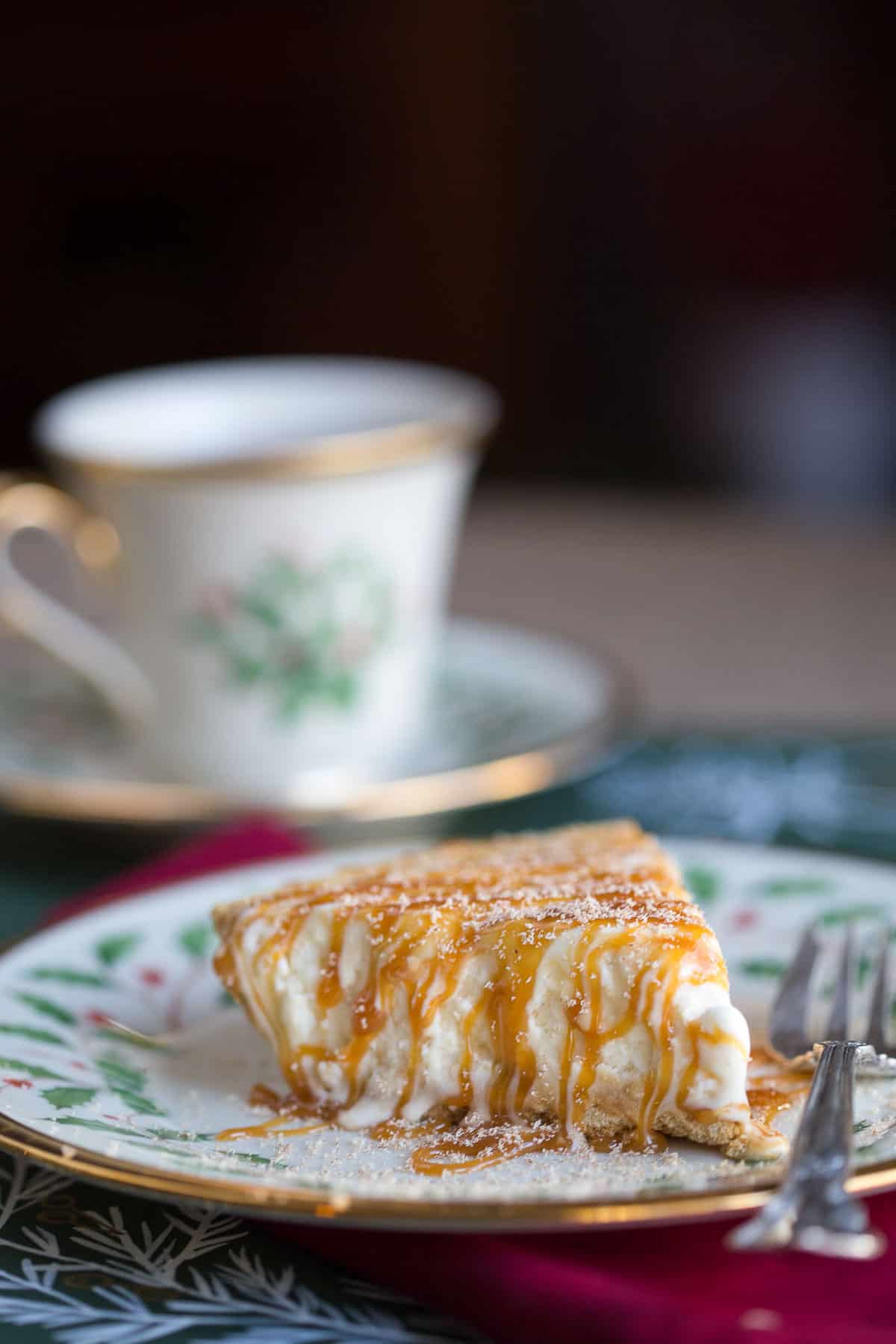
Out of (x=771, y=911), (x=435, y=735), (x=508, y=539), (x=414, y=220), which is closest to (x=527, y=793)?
(x=435, y=735)

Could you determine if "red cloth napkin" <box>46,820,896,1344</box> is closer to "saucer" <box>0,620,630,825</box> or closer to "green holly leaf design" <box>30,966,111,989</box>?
"green holly leaf design" <box>30,966,111,989</box>

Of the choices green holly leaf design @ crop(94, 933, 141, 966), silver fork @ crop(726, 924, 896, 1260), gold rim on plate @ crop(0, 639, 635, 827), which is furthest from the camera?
gold rim on plate @ crop(0, 639, 635, 827)

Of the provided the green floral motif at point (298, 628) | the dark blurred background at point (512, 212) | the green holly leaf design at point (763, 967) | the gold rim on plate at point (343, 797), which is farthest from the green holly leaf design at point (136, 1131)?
the dark blurred background at point (512, 212)

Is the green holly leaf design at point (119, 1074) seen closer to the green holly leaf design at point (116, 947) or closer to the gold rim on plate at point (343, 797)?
the green holly leaf design at point (116, 947)

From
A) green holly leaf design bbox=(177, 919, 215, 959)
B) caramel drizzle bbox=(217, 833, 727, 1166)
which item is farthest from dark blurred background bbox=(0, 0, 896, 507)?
caramel drizzle bbox=(217, 833, 727, 1166)

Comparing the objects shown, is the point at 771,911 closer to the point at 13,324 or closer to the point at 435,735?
the point at 435,735
